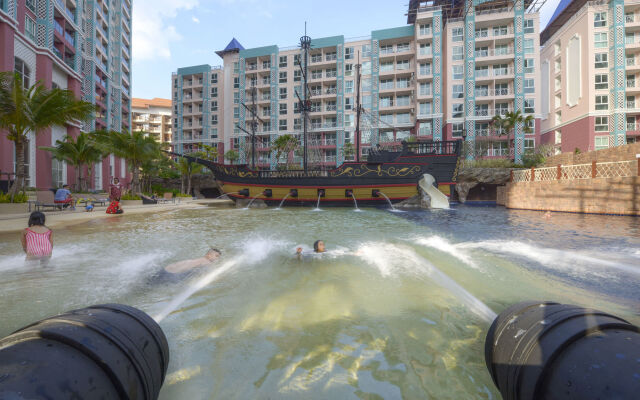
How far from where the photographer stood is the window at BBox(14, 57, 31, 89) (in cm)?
1735

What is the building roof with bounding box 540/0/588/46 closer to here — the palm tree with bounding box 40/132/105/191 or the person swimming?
the person swimming

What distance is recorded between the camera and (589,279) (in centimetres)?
416

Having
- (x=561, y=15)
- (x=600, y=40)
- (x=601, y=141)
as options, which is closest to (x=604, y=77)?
(x=600, y=40)

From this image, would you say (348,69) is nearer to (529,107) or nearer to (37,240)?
(529,107)

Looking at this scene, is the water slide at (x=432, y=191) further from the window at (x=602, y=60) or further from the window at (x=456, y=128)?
the window at (x=602, y=60)

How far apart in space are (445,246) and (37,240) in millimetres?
8123

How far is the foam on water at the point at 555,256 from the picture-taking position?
15.5ft

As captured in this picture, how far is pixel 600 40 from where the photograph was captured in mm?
30109

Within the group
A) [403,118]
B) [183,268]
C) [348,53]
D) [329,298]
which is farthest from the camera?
[348,53]

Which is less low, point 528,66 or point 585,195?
point 528,66

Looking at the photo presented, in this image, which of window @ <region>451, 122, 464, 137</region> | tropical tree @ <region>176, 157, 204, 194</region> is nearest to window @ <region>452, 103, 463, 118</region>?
window @ <region>451, 122, 464, 137</region>

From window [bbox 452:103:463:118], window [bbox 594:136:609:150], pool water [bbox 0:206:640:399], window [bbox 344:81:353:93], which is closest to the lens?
pool water [bbox 0:206:640:399]

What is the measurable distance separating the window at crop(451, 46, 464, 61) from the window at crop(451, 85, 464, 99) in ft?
11.3

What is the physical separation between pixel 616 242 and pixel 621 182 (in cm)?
789
